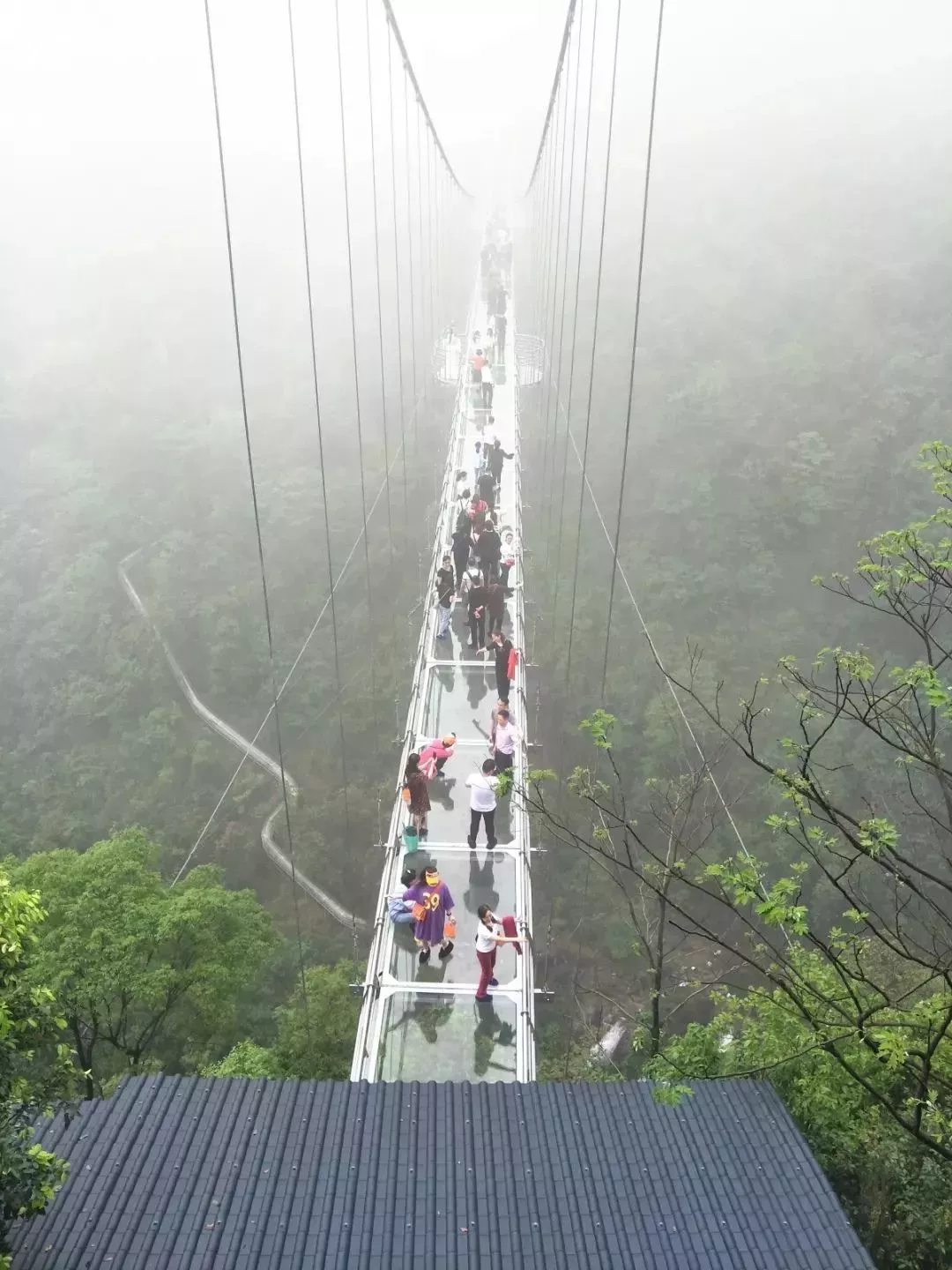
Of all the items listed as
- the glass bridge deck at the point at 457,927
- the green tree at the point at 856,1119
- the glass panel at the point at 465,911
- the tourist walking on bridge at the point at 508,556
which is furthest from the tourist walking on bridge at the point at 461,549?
the green tree at the point at 856,1119

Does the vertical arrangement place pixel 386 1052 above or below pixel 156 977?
above

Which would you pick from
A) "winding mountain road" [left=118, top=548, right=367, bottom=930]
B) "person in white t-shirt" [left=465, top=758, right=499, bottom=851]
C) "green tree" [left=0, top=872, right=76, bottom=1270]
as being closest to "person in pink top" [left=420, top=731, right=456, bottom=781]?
"person in white t-shirt" [left=465, top=758, right=499, bottom=851]

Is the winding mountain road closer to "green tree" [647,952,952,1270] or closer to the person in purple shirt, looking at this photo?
the person in purple shirt

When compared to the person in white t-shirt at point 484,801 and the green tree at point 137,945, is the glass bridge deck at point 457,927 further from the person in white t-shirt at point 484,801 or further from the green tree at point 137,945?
the green tree at point 137,945

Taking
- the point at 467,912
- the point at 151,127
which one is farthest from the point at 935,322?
the point at 151,127

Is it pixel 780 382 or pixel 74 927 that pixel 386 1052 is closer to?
pixel 74 927

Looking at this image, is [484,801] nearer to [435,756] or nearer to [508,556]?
[435,756]
